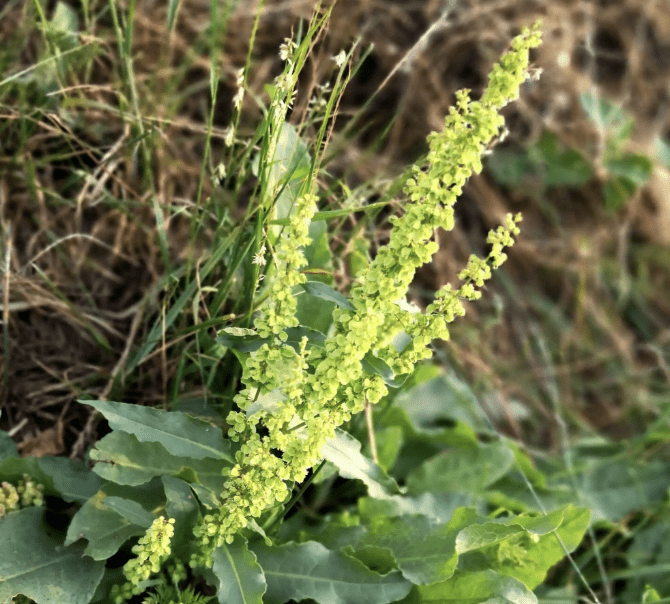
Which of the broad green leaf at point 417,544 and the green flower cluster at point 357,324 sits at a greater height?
the green flower cluster at point 357,324

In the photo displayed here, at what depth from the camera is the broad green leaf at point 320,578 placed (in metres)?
1.36

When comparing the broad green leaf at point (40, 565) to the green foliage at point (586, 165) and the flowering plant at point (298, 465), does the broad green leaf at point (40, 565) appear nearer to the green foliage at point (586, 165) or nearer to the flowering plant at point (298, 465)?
the flowering plant at point (298, 465)

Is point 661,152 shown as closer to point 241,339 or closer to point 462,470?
point 462,470

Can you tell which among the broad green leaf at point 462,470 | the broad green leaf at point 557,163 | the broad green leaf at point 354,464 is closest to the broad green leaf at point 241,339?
the broad green leaf at point 354,464

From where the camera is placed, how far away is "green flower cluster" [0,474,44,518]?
133cm

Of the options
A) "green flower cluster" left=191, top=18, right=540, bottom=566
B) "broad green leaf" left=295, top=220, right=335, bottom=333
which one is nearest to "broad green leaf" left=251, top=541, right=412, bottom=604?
"green flower cluster" left=191, top=18, right=540, bottom=566

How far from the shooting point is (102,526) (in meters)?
1.30

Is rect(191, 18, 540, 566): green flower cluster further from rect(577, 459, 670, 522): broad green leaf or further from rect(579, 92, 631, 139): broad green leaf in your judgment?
rect(579, 92, 631, 139): broad green leaf

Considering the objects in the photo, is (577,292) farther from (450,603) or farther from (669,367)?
(450,603)

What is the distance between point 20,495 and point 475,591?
2.98 ft

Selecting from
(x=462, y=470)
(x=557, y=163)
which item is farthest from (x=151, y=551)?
(x=557, y=163)

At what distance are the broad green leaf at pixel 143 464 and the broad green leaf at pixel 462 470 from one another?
66 centimetres

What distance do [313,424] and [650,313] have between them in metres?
2.20

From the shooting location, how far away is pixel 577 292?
2756 mm
